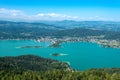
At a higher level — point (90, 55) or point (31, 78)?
point (31, 78)

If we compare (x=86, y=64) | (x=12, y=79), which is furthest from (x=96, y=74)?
(x=86, y=64)

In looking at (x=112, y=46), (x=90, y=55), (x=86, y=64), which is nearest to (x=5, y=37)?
(x=112, y=46)

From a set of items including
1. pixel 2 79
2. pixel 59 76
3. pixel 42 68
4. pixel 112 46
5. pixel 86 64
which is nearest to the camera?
pixel 2 79

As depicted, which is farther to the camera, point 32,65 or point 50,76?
point 32,65

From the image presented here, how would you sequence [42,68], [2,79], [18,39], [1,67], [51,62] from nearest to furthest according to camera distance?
1. [2,79]
2. [1,67]
3. [42,68]
4. [51,62]
5. [18,39]

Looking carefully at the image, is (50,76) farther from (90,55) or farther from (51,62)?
(90,55)

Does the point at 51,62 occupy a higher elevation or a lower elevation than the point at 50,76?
lower

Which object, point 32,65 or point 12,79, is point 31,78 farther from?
point 32,65

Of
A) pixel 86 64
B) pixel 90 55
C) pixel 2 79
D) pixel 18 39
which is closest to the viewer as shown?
pixel 2 79

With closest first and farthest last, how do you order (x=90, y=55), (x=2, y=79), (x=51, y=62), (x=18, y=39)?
1. (x=2, y=79)
2. (x=51, y=62)
3. (x=90, y=55)
4. (x=18, y=39)
